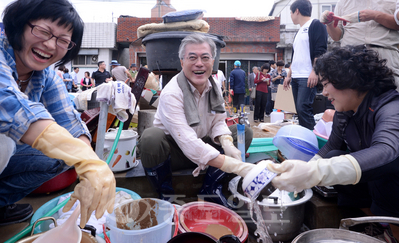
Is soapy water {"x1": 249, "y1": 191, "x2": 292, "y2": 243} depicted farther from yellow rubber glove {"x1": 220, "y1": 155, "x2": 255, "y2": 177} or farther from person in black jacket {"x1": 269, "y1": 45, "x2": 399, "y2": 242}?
person in black jacket {"x1": 269, "y1": 45, "x2": 399, "y2": 242}

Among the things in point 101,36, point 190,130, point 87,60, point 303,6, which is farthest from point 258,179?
point 87,60

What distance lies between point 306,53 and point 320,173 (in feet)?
7.71

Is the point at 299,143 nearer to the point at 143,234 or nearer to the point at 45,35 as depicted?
the point at 143,234

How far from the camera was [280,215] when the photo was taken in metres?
1.66

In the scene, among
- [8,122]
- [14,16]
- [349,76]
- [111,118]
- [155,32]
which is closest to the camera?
[8,122]

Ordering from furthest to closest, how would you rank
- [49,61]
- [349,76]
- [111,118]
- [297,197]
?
[111,118] → [297,197] → [349,76] → [49,61]

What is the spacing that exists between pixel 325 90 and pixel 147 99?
2765 mm

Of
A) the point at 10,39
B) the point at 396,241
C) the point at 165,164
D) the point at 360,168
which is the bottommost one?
the point at 396,241

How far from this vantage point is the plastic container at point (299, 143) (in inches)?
82.7

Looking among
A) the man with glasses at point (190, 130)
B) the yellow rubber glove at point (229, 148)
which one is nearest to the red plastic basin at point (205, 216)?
the man with glasses at point (190, 130)

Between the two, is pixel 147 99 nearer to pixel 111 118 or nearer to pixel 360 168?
pixel 111 118

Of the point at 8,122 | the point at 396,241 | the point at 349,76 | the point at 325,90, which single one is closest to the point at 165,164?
the point at 8,122

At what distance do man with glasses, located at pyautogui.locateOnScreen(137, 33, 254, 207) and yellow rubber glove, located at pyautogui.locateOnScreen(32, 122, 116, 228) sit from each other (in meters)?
0.83

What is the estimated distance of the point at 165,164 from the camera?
200 cm
